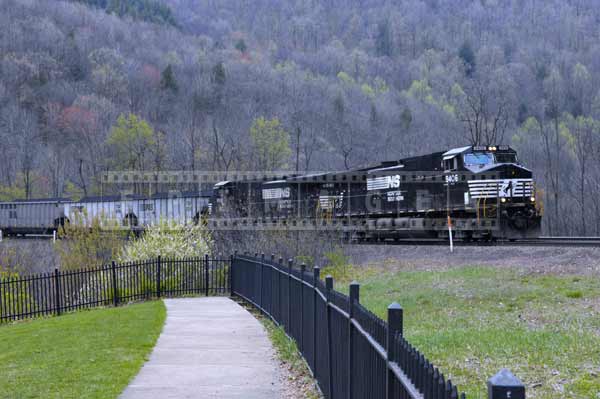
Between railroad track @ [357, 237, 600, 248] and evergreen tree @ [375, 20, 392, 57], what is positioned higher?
evergreen tree @ [375, 20, 392, 57]

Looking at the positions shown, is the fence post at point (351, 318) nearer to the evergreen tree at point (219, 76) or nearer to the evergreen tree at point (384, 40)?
the evergreen tree at point (219, 76)

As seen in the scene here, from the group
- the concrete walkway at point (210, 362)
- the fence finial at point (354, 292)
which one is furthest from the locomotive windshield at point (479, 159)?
the fence finial at point (354, 292)

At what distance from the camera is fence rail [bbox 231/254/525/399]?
371 centimetres

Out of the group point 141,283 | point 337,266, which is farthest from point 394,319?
point 337,266

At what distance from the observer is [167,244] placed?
26734mm

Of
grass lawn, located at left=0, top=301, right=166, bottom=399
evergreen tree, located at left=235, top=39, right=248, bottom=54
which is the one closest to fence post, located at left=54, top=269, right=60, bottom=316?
grass lawn, located at left=0, top=301, right=166, bottom=399

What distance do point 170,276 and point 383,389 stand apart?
19229 millimetres

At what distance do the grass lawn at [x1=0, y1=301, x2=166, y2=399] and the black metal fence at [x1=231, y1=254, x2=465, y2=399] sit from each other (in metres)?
2.50

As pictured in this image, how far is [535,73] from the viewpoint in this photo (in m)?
132

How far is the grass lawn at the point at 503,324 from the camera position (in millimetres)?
8617

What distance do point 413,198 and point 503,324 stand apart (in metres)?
18.1

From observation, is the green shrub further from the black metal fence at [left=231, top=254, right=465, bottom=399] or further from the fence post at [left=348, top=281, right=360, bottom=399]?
the fence post at [left=348, top=281, right=360, bottom=399]

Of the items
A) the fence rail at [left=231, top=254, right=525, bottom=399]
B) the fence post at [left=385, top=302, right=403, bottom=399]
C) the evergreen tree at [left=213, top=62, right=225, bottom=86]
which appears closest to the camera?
the fence rail at [left=231, top=254, right=525, bottom=399]

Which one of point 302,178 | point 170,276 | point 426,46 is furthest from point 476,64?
point 170,276
